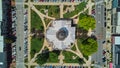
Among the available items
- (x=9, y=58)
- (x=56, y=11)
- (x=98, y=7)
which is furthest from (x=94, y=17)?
(x=9, y=58)

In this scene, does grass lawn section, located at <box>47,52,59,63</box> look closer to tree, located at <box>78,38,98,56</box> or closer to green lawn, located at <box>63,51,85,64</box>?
green lawn, located at <box>63,51,85,64</box>

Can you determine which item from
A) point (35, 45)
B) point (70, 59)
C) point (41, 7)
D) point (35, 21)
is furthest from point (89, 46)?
point (41, 7)

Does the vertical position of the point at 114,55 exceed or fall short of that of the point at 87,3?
it falls short

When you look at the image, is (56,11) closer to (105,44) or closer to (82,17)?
(82,17)

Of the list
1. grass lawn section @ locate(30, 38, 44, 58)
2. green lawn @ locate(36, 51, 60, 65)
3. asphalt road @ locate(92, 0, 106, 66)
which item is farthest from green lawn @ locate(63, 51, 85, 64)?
grass lawn section @ locate(30, 38, 44, 58)

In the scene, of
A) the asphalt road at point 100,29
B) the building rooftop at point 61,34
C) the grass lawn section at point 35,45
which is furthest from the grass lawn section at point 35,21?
the asphalt road at point 100,29

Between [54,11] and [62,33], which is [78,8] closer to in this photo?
[54,11]
